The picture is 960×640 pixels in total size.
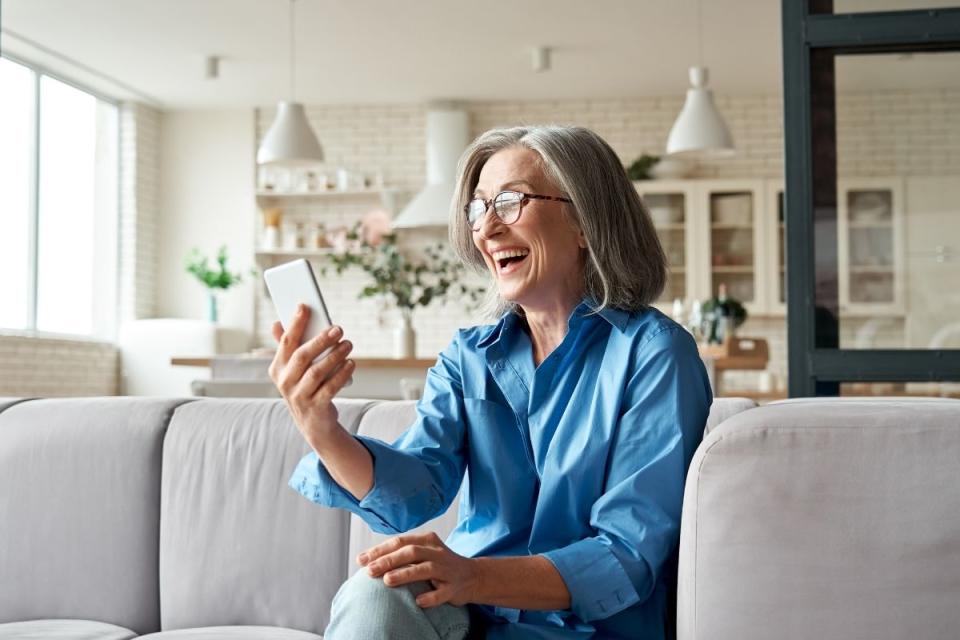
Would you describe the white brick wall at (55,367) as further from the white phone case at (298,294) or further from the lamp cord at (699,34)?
the white phone case at (298,294)

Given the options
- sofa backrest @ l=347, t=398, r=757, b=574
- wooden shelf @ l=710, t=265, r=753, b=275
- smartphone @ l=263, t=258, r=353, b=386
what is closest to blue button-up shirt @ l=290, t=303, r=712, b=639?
smartphone @ l=263, t=258, r=353, b=386

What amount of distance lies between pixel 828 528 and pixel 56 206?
803cm

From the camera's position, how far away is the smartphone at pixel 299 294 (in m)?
1.41

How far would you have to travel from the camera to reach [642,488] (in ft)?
4.81

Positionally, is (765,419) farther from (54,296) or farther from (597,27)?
(54,296)

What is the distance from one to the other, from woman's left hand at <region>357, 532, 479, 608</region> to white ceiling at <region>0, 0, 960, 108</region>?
574 cm

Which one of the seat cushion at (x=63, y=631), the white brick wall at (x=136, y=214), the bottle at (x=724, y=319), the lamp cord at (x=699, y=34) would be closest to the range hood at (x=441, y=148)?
the lamp cord at (x=699, y=34)

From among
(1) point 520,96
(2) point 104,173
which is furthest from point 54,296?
(1) point 520,96

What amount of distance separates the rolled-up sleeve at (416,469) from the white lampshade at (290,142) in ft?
16.2

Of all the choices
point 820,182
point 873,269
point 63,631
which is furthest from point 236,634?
point 873,269

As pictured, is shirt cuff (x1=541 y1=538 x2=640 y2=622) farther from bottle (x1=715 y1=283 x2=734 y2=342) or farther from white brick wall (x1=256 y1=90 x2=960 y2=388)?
white brick wall (x1=256 y1=90 x2=960 y2=388)

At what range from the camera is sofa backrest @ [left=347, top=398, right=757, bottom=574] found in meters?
2.00

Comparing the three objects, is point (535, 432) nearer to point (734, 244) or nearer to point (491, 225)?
point (491, 225)

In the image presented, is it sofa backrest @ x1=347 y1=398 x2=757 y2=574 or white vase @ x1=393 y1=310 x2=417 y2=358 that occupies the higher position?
white vase @ x1=393 y1=310 x2=417 y2=358
